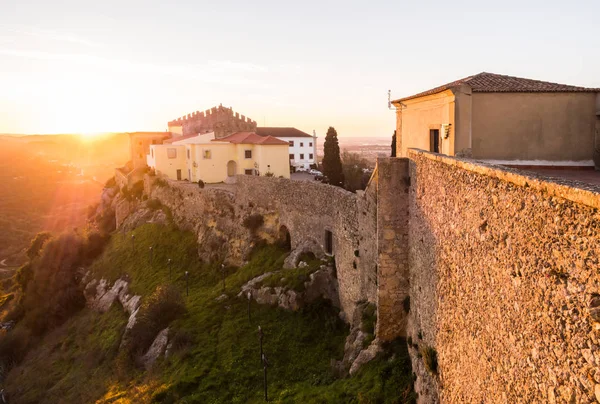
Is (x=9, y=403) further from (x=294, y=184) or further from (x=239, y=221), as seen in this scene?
(x=294, y=184)

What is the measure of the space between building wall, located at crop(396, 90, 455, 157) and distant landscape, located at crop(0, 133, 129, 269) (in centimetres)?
5914

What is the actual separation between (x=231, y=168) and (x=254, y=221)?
18.6 meters

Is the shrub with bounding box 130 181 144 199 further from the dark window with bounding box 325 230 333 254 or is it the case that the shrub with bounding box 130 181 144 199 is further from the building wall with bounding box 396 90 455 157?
the building wall with bounding box 396 90 455 157

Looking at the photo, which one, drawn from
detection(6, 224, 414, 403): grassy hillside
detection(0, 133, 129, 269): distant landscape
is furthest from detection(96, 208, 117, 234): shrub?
detection(6, 224, 414, 403): grassy hillside

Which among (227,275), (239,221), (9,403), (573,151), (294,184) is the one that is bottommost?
(9,403)

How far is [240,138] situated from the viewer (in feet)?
154

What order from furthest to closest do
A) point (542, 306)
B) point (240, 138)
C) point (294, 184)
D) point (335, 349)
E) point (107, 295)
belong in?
point (240, 138)
point (107, 295)
point (294, 184)
point (335, 349)
point (542, 306)

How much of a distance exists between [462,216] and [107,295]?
33.4 meters

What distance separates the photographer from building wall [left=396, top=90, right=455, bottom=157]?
47.2 feet

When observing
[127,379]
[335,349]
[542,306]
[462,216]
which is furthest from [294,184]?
[542,306]

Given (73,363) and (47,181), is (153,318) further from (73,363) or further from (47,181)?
(47,181)

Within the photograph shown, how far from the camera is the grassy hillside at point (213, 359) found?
1428cm

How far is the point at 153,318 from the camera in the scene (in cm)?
2441

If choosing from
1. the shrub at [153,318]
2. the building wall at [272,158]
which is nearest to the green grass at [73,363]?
the shrub at [153,318]
